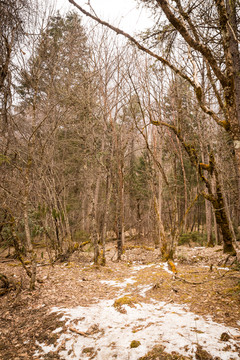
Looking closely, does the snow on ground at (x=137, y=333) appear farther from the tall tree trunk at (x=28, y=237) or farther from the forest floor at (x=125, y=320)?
the tall tree trunk at (x=28, y=237)

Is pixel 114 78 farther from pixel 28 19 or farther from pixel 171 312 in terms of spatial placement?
pixel 171 312

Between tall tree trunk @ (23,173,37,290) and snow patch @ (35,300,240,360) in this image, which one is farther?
tall tree trunk @ (23,173,37,290)

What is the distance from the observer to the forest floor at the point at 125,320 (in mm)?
2178

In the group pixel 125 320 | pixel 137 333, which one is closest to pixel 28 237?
pixel 125 320

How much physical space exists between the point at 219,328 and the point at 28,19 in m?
6.13

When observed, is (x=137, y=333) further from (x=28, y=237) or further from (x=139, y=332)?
(x=28, y=237)

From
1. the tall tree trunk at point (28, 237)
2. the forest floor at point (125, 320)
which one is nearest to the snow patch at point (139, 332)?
the forest floor at point (125, 320)

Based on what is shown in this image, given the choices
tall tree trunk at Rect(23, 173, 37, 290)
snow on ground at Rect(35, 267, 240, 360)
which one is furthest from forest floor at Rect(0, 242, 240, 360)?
tall tree trunk at Rect(23, 173, 37, 290)

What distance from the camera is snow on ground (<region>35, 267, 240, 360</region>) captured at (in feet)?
6.97

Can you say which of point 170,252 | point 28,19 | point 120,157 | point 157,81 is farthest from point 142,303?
point 157,81

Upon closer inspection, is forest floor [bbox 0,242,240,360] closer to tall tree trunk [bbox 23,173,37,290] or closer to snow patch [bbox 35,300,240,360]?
snow patch [bbox 35,300,240,360]

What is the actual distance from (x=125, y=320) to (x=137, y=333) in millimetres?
436

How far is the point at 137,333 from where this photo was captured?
97.7 inches

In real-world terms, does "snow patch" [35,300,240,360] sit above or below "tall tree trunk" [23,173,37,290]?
below
